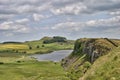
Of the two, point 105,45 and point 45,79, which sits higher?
point 105,45

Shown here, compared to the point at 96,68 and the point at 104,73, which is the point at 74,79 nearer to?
the point at 96,68

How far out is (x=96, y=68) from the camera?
50812mm

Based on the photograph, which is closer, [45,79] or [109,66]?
[109,66]

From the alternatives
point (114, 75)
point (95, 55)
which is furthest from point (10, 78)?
point (114, 75)

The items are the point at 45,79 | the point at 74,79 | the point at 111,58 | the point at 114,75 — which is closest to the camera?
the point at 114,75

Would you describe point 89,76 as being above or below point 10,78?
above

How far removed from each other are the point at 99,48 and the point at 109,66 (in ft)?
271

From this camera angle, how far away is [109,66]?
47.7m

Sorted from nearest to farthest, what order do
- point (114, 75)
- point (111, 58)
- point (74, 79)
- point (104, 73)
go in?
1. point (114, 75)
2. point (104, 73)
3. point (111, 58)
4. point (74, 79)

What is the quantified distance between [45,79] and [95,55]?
28560 millimetres

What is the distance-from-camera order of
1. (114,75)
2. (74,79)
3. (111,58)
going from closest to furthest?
(114,75)
(111,58)
(74,79)

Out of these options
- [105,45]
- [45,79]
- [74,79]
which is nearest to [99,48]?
[105,45]

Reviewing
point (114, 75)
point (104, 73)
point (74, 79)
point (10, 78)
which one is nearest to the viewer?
point (114, 75)

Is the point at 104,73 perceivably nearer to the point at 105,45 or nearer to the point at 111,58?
the point at 111,58
